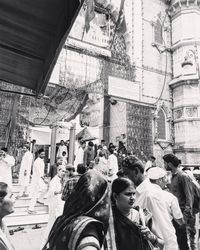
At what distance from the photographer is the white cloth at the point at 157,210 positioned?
7.21 ft

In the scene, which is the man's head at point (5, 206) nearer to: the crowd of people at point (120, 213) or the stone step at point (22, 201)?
the crowd of people at point (120, 213)

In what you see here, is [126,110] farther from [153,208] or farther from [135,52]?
[153,208]

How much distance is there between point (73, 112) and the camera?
10.0m

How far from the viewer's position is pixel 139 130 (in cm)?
1595

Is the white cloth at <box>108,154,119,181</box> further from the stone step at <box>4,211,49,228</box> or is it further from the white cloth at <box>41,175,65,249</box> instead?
the white cloth at <box>41,175,65,249</box>

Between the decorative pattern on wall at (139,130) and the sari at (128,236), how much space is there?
13.8 meters

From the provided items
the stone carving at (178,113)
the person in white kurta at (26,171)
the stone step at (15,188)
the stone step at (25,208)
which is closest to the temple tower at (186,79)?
the stone carving at (178,113)

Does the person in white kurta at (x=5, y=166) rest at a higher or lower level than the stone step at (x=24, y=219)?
higher

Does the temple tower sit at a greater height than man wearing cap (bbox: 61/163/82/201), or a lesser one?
greater

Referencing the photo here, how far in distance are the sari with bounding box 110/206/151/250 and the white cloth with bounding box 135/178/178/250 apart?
0.57 meters

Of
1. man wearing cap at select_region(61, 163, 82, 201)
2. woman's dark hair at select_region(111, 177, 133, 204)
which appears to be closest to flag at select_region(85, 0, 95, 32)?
man wearing cap at select_region(61, 163, 82, 201)

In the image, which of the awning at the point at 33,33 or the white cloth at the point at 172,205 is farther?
the white cloth at the point at 172,205

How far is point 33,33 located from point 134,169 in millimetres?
1689

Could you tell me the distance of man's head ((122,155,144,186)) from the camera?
2.59m
